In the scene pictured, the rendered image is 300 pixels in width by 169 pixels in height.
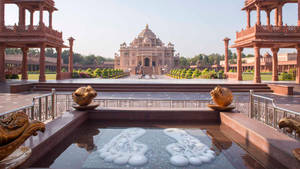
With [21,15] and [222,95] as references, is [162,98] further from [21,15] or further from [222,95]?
[21,15]

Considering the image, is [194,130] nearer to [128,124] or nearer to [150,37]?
[128,124]

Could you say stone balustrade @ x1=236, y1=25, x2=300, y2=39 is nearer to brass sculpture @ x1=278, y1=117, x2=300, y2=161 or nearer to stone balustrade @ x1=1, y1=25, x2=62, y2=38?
brass sculpture @ x1=278, y1=117, x2=300, y2=161

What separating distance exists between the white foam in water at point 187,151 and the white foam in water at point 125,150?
19.4 inches

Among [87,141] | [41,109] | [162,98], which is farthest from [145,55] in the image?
[87,141]

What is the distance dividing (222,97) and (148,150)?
2.42 metres

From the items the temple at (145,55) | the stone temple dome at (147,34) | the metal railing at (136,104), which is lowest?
the metal railing at (136,104)

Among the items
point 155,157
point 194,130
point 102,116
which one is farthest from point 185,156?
point 102,116

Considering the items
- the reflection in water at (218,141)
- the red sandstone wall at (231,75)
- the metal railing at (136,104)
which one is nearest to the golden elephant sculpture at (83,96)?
the metal railing at (136,104)

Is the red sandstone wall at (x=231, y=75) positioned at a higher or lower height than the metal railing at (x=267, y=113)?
higher

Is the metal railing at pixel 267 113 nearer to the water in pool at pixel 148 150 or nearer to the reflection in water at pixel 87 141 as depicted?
the water in pool at pixel 148 150

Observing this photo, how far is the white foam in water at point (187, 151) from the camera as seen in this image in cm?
→ 308

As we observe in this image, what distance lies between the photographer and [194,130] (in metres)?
4.59

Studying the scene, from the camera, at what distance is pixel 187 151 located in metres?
3.48

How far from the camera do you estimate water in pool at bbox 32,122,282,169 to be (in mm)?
2979
